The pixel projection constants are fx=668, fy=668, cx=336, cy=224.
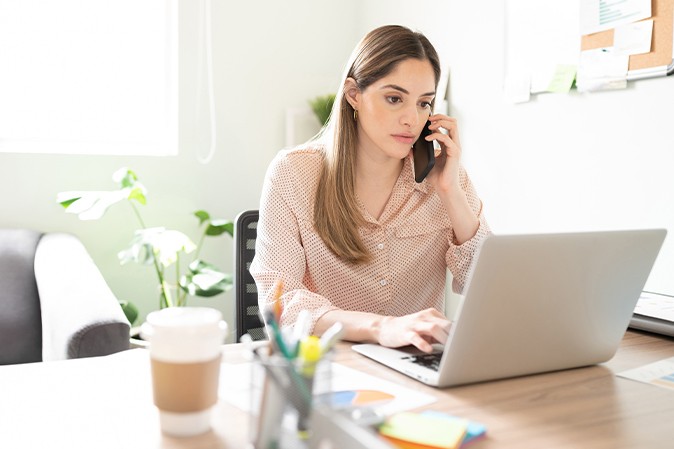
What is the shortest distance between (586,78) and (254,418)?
5.30ft

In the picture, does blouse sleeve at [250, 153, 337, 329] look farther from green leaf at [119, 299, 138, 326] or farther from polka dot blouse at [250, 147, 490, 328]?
green leaf at [119, 299, 138, 326]

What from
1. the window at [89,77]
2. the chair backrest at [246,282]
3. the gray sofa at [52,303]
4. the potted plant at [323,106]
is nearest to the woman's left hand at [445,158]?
the chair backrest at [246,282]

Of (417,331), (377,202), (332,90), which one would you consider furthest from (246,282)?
(332,90)

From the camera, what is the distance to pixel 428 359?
1002 millimetres

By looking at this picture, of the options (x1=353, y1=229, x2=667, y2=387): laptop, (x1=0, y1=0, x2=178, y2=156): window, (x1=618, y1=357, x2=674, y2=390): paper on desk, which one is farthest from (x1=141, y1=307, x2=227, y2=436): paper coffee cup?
(x1=0, y1=0, x2=178, y2=156): window

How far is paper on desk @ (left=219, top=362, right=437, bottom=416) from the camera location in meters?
0.82

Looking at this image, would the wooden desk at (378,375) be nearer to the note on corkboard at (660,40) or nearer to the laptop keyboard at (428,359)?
the laptop keyboard at (428,359)

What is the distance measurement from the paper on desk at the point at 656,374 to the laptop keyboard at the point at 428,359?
0.91 feet

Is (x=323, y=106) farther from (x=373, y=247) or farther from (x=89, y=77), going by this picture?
(x=373, y=247)

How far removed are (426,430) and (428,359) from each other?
0.94ft

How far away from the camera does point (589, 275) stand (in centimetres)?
93

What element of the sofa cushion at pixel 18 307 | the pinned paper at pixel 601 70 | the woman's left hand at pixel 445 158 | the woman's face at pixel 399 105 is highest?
the pinned paper at pixel 601 70

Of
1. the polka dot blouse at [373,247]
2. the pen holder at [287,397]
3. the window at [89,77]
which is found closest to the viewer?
the pen holder at [287,397]

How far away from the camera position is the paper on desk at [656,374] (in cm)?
97
